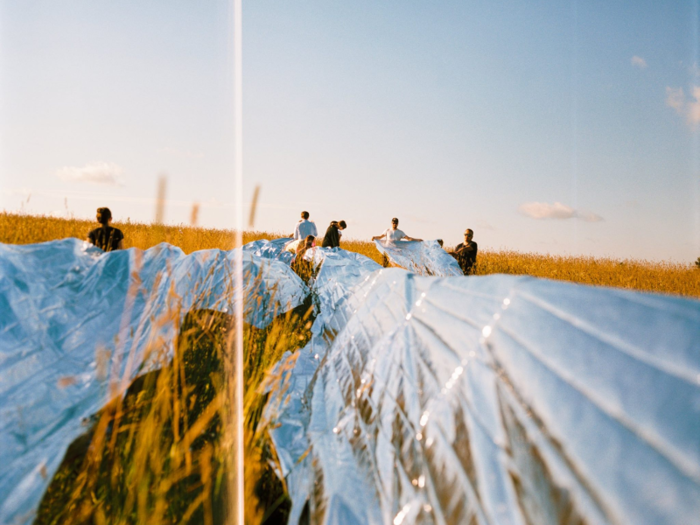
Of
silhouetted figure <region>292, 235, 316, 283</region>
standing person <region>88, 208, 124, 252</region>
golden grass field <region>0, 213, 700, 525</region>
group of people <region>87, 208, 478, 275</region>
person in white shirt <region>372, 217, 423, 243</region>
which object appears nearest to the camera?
golden grass field <region>0, 213, 700, 525</region>

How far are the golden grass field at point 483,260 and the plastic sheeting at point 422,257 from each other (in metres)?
1.19

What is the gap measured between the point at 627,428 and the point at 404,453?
0.46m

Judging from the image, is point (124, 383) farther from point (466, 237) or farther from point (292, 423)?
point (466, 237)

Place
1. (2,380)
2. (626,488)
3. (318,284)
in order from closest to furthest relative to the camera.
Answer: (626,488) → (2,380) → (318,284)

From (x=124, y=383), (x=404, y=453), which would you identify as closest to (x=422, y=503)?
(x=404, y=453)

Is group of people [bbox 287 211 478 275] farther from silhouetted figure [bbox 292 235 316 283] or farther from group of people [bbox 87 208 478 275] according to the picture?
silhouetted figure [bbox 292 235 316 283]

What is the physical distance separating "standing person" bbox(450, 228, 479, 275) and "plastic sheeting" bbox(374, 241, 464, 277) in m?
0.79

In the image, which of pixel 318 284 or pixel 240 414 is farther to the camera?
pixel 318 284

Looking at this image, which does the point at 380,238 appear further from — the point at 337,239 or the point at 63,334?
the point at 63,334

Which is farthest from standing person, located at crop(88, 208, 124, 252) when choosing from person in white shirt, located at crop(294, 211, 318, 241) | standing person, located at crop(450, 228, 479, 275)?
standing person, located at crop(450, 228, 479, 275)

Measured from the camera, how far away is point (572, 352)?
599mm

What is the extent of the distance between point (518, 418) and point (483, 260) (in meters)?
8.32

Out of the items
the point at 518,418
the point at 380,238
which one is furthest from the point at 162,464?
the point at 380,238

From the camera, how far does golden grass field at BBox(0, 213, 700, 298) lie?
206cm
